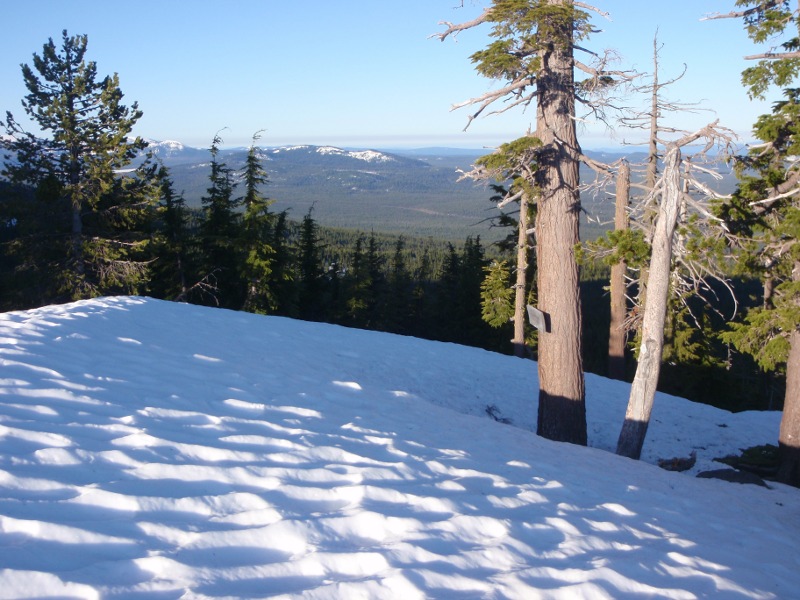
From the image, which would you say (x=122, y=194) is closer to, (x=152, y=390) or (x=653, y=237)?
(x=152, y=390)

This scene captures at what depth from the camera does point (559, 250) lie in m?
7.99

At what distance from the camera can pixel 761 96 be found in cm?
921

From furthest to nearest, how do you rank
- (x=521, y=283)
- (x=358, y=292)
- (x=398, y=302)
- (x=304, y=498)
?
1. (x=398, y=302)
2. (x=358, y=292)
3. (x=521, y=283)
4. (x=304, y=498)

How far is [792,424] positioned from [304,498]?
8.37 m

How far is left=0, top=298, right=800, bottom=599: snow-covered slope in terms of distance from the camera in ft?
9.30

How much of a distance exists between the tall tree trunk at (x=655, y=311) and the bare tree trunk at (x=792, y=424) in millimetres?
2307

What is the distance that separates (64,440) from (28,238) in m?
16.2

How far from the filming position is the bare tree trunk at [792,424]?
870cm

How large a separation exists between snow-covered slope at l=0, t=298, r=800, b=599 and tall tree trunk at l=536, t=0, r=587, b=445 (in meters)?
1.11

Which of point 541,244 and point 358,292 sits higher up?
point 541,244

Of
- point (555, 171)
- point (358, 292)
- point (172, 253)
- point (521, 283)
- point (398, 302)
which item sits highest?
point (555, 171)

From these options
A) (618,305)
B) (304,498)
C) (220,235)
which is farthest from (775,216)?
(220,235)

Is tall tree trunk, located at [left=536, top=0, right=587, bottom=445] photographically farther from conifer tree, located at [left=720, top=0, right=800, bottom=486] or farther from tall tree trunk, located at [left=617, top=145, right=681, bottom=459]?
conifer tree, located at [left=720, top=0, right=800, bottom=486]

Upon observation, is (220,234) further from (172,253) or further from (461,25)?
(461,25)
